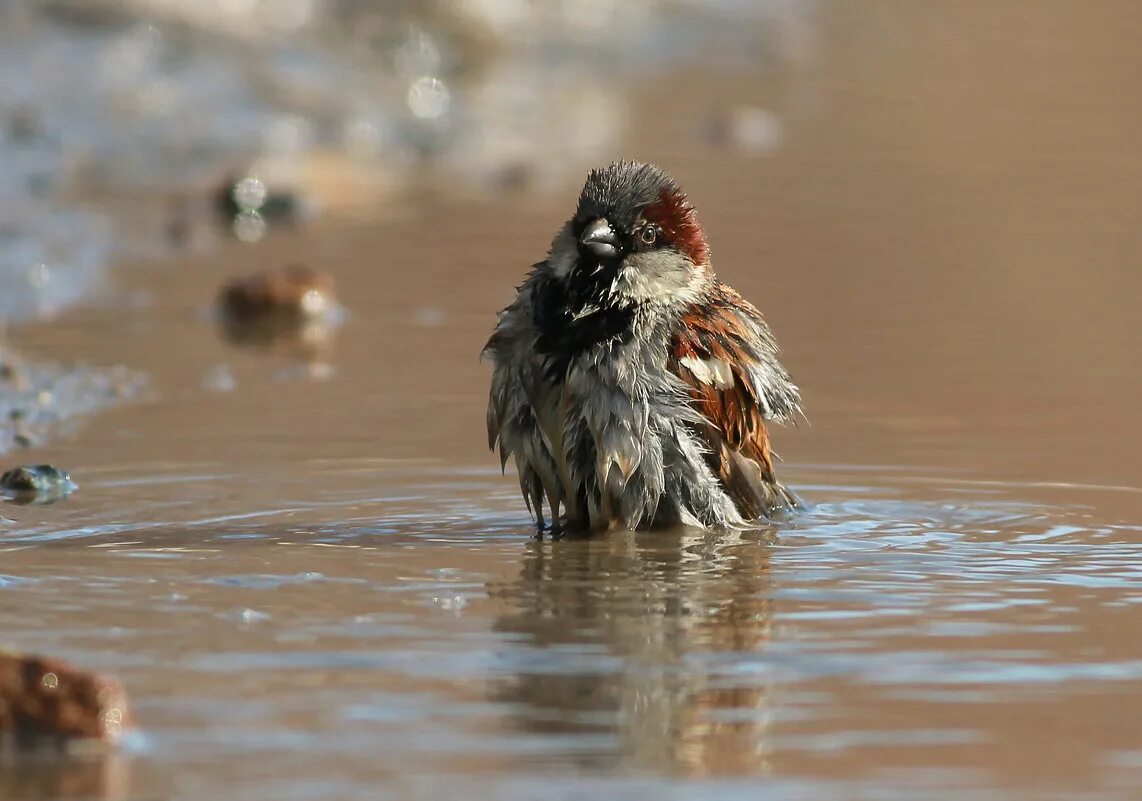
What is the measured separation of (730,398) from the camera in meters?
5.97

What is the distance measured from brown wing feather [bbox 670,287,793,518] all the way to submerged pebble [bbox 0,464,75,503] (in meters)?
1.93

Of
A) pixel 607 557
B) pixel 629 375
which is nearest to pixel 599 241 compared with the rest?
pixel 629 375

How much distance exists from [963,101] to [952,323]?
7700mm

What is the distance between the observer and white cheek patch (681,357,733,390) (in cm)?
582

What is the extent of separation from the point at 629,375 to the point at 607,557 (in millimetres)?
499

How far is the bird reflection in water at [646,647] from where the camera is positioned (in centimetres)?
391

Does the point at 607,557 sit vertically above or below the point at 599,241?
below

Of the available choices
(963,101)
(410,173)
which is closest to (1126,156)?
(963,101)

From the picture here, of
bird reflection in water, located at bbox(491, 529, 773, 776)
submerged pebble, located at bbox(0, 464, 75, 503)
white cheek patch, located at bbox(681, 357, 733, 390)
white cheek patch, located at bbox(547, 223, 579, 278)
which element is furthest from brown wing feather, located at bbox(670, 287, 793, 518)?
submerged pebble, located at bbox(0, 464, 75, 503)

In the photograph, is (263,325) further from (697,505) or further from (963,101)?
(963,101)

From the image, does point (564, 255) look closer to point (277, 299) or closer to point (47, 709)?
point (47, 709)

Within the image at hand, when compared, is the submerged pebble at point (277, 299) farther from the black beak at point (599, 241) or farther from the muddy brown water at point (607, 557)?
the black beak at point (599, 241)

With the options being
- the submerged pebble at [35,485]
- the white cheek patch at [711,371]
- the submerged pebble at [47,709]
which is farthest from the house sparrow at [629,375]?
the submerged pebble at [47,709]

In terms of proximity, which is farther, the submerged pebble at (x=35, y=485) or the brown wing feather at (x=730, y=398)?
the submerged pebble at (x=35, y=485)
